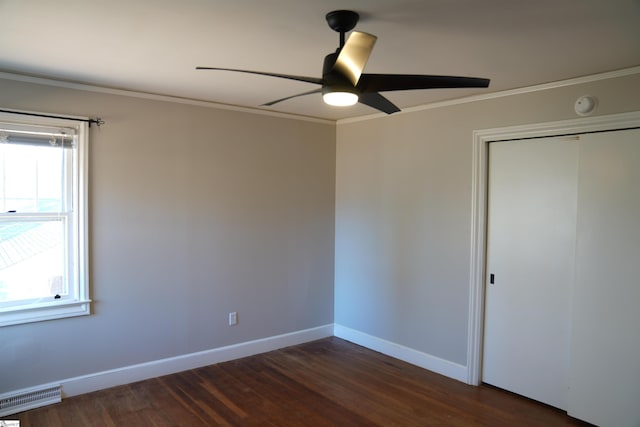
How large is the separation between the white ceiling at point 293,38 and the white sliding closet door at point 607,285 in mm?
643

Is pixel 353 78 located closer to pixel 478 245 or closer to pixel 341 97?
pixel 341 97

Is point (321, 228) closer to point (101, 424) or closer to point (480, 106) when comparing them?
point (480, 106)

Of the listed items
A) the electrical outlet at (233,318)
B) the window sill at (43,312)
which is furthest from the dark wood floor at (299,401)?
the window sill at (43,312)

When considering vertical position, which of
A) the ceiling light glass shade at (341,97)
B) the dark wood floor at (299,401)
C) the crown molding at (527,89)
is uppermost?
the crown molding at (527,89)

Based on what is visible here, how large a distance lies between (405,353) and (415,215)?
136 cm

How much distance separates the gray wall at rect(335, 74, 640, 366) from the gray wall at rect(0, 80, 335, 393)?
33 cm

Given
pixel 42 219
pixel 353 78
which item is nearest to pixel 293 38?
pixel 353 78

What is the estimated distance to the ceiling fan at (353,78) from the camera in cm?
174

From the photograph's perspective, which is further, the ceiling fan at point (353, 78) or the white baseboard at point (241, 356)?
the white baseboard at point (241, 356)

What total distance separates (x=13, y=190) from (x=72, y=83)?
0.92 m

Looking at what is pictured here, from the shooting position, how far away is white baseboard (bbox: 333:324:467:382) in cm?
383

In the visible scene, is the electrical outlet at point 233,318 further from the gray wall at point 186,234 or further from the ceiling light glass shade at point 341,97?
the ceiling light glass shade at point 341,97

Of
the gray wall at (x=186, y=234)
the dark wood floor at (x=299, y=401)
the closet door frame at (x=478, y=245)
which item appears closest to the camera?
the dark wood floor at (x=299, y=401)

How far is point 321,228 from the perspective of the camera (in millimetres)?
4883
